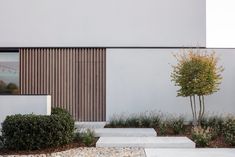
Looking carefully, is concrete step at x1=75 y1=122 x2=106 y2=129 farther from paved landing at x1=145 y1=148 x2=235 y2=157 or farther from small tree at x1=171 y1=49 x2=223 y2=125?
paved landing at x1=145 y1=148 x2=235 y2=157

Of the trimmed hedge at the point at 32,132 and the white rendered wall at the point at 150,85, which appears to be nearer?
the trimmed hedge at the point at 32,132

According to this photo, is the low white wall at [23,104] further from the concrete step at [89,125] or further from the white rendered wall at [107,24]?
the white rendered wall at [107,24]

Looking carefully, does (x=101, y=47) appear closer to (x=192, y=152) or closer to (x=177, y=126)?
(x=177, y=126)

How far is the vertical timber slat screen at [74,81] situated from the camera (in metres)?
16.9

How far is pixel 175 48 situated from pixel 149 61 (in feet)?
3.79

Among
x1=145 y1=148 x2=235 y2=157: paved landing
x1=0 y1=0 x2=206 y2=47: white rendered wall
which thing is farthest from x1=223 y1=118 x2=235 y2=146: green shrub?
x1=0 y1=0 x2=206 y2=47: white rendered wall

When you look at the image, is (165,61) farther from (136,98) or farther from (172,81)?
(136,98)

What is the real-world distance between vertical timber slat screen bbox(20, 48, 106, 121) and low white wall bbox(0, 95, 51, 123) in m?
3.28

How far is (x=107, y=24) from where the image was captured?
1700 cm

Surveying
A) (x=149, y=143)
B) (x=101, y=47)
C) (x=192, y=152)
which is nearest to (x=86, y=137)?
(x=149, y=143)

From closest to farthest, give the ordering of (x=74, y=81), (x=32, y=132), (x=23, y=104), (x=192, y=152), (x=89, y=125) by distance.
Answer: (x=192, y=152) → (x=32, y=132) → (x=23, y=104) → (x=89, y=125) → (x=74, y=81)

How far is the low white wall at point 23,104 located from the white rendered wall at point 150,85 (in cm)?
370

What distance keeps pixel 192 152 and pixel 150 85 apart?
5794 millimetres

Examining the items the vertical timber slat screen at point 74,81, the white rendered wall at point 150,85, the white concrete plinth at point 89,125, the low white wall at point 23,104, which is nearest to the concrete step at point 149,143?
the low white wall at point 23,104
